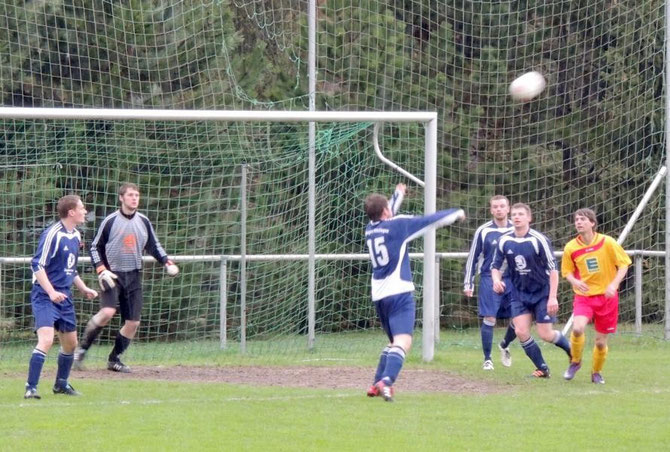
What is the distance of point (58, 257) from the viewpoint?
31.2 ft

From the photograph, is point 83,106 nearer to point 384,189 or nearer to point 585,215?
point 384,189

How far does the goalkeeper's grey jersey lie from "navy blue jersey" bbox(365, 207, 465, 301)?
9.30ft

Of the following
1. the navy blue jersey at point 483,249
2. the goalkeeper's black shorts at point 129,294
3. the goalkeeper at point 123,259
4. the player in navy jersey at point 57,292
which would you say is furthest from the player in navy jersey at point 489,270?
the player in navy jersey at point 57,292

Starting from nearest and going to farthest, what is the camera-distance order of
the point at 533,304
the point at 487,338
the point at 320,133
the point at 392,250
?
1. the point at 392,250
2. the point at 533,304
3. the point at 487,338
4. the point at 320,133

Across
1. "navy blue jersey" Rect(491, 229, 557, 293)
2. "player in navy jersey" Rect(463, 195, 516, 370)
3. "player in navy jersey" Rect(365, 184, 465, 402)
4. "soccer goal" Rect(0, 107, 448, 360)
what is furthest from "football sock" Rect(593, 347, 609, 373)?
"soccer goal" Rect(0, 107, 448, 360)

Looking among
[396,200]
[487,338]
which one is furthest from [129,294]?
[487,338]

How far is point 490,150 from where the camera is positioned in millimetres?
18094

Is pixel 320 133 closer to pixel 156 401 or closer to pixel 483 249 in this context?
pixel 483 249

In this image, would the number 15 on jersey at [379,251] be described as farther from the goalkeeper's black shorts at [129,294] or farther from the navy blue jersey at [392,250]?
the goalkeeper's black shorts at [129,294]

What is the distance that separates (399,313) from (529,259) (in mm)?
2220

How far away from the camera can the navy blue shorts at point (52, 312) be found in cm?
941

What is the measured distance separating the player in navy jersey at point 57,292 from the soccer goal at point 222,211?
14.5 ft

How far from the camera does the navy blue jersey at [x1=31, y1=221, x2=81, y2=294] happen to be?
372 inches

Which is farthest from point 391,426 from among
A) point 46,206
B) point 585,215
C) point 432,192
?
point 46,206
